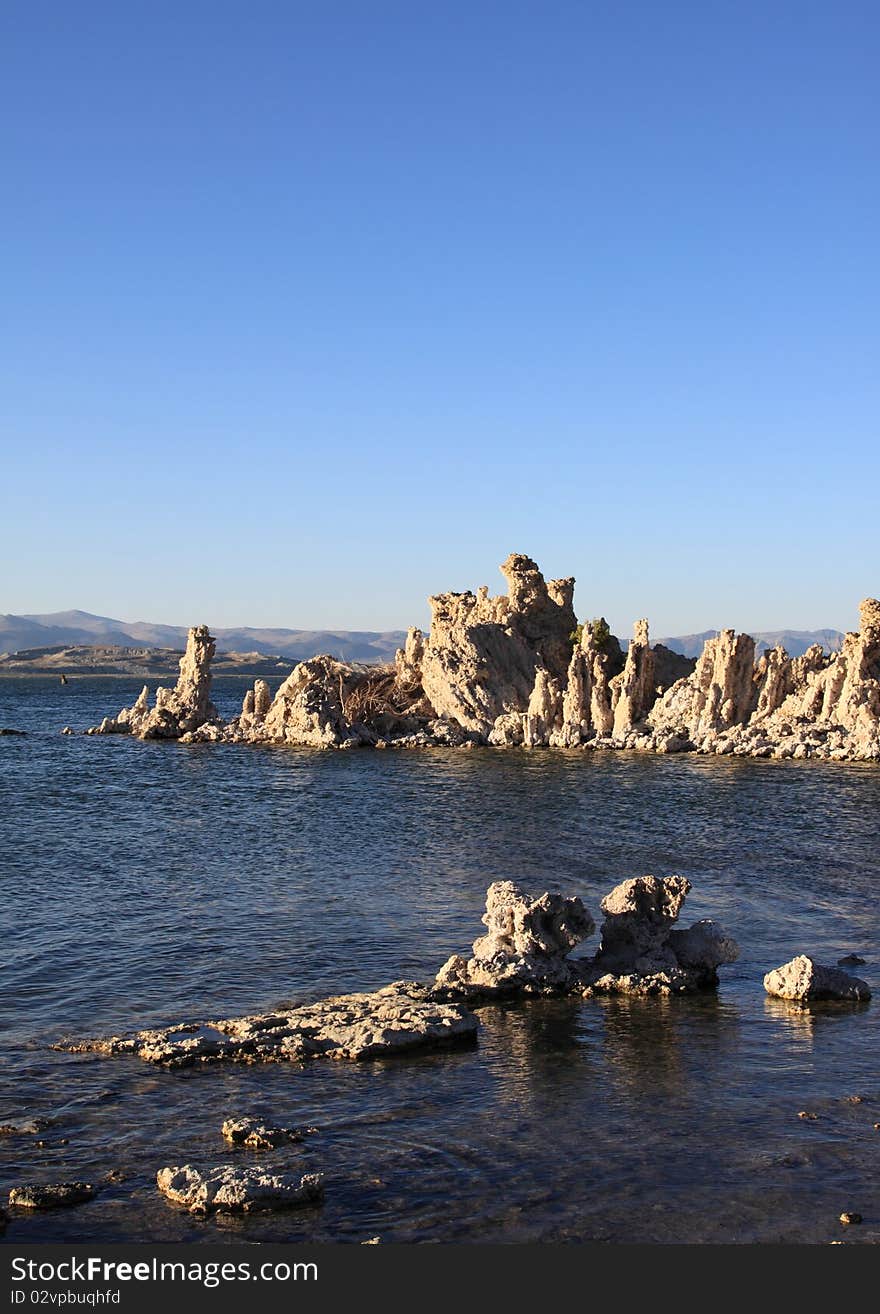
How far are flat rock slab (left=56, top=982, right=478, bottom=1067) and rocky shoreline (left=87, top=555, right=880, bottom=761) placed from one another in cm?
5548

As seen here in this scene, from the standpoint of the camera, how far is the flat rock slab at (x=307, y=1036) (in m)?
21.5

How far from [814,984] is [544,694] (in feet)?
205

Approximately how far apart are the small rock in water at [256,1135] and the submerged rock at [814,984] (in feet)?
37.8

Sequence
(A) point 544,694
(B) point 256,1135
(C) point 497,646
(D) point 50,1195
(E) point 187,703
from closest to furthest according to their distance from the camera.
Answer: (D) point 50,1195
(B) point 256,1135
(A) point 544,694
(C) point 497,646
(E) point 187,703

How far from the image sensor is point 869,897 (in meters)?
35.8

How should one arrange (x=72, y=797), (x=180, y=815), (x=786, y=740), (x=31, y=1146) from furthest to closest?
1. (x=786, y=740)
2. (x=72, y=797)
3. (x=180, y=815)
4. (x=31, y=1146)

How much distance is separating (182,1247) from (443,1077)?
7154mm

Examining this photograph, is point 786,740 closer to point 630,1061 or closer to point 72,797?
point 72,797

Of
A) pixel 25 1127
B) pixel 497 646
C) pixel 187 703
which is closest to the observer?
pixel 25 1127

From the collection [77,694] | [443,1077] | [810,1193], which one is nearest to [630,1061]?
[443,1077]

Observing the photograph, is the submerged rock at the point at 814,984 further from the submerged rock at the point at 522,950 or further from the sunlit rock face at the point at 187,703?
the sunlit rock face at the point at 187,703

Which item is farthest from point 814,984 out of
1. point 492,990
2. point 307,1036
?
point 307,1036

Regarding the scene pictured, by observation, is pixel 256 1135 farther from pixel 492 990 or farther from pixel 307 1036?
pixel 492 990

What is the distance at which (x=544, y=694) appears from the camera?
287ft
